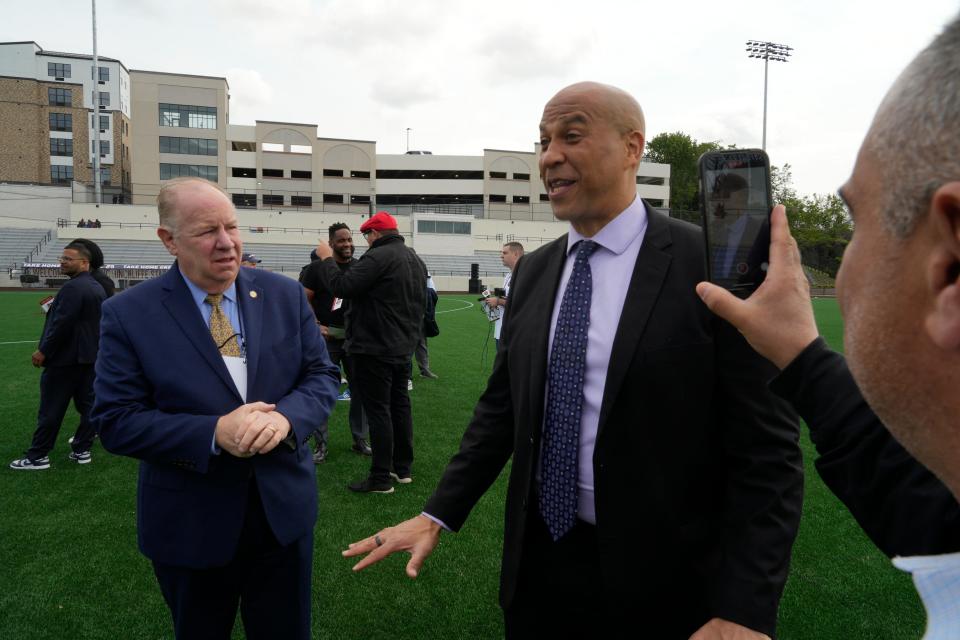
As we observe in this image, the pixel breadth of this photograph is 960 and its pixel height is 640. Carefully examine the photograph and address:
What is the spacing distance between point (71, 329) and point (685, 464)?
6616 mm

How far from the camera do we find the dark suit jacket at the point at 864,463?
1.05 meters

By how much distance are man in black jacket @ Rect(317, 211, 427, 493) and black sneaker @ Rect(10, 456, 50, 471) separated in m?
3.23

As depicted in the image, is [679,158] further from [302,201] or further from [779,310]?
[779,310]

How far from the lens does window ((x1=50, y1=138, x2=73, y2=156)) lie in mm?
60625

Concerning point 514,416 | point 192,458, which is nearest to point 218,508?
point 192,458

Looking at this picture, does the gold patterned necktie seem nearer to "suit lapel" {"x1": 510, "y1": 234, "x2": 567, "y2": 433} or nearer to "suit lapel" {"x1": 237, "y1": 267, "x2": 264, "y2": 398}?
"suit lapel" {"x1": 237, "y1": 267, "x2": 264, "y2": 398}

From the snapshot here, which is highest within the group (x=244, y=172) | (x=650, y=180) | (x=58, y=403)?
(x=650, y=180)

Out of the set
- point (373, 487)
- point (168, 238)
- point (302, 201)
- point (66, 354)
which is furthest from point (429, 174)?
point (168, 238)

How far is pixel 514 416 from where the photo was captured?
2156mm

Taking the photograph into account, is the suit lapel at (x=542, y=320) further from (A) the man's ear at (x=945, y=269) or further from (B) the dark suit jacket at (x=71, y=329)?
(B) the dark suit jacket at (x=71, y=329)

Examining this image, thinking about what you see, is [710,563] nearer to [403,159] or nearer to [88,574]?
[88,574]

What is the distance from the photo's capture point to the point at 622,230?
2059 millimetres

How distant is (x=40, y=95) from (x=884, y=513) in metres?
75.6

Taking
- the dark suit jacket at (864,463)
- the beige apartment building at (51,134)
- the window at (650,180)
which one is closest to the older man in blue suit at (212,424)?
the dark suit jacket at (864,463)
